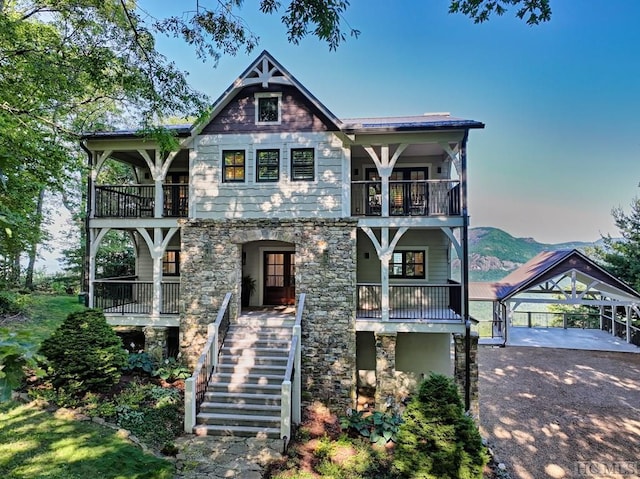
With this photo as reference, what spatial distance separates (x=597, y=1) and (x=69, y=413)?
1560 centimetres

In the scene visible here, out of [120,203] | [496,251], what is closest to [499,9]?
[120,203]

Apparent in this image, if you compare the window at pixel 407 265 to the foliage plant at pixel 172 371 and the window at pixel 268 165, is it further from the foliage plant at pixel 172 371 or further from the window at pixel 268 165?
the foliage plant at pixel 172 371

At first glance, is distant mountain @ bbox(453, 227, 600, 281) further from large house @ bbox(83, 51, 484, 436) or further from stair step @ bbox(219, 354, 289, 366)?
stair step @ bbox(219, 354, 289, 366)

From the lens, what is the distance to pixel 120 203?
12812 mm

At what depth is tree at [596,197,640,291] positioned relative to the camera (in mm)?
18828

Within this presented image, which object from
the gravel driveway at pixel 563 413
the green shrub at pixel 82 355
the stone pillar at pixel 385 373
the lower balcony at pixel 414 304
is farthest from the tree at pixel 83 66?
the gravel driveway at pixel 563 413

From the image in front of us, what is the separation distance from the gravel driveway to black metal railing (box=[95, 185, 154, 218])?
13545mm

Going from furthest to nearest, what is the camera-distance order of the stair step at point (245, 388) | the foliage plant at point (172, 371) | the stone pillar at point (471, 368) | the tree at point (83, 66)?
the foliage plant at point (172, 371) → the stone pillar at point (471, 368) → the stair step at point (245, 388) → the tree at point (83, 66)

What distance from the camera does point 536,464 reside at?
7.94m

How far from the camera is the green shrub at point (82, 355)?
8.56 metres

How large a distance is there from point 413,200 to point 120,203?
1099 centimetres

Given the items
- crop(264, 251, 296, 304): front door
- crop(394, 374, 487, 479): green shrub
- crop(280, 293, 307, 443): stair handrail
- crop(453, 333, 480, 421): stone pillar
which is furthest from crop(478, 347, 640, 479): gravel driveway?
crop(264, 251, 296, 304): front door

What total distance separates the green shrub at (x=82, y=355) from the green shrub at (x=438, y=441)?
7.58 meters

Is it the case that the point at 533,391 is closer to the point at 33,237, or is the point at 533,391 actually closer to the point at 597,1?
the point at 597,1
